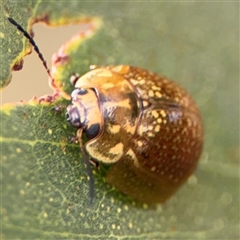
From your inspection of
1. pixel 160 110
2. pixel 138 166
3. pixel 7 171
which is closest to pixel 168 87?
pixel 160 110

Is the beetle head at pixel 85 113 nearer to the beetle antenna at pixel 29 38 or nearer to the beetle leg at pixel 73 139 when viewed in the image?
the beetle leg at pixel 73 139

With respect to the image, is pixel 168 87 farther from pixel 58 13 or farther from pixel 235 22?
pixel 235 22

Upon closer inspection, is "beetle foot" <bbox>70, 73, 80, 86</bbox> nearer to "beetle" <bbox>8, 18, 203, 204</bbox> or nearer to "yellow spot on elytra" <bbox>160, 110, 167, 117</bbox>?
"beetle" <bbox>8, 18, 203, 204</bbox>

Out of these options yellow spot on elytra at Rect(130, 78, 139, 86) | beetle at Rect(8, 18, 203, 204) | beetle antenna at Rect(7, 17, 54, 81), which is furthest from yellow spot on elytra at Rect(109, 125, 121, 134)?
beetle antenna at Rect(7, 17, 54, 81)

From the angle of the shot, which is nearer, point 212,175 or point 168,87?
point 168,87

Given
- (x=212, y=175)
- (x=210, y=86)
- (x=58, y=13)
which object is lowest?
(x=212, y=175)
